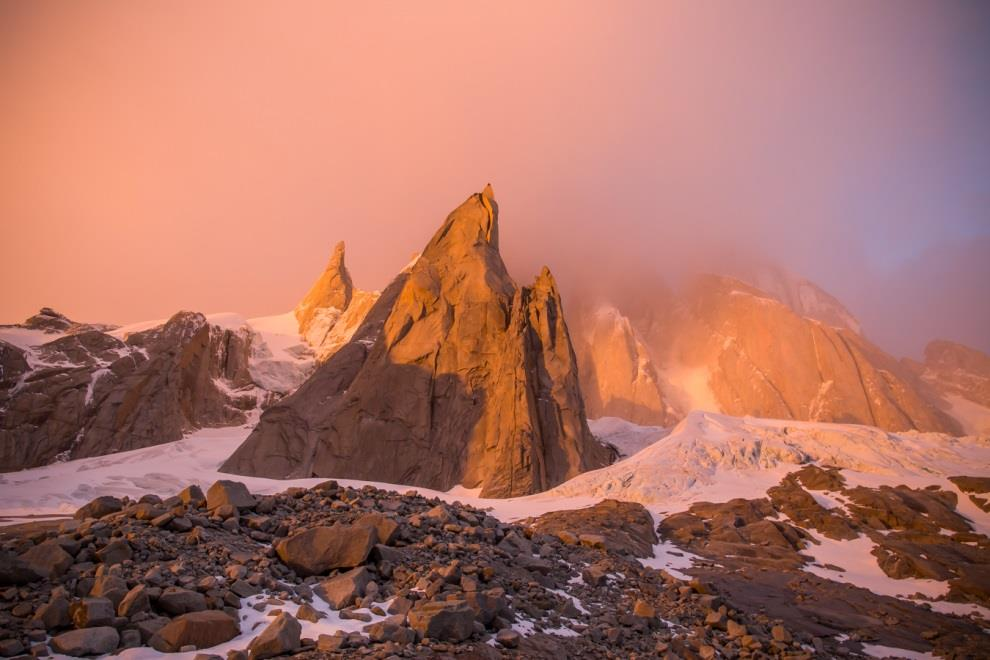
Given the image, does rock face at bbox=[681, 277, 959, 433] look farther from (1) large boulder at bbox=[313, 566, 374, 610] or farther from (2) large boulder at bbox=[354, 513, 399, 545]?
(1) large boulder at bbox=[313, 566, 374, 610]

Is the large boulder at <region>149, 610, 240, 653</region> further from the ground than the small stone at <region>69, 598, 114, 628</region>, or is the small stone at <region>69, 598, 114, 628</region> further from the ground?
the small stone at <region>69, 598, 114, 628</region>

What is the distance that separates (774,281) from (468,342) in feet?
368

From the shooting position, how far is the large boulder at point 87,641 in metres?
5.82

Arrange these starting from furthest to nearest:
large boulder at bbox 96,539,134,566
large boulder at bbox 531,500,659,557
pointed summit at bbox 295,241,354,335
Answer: pointed summit at bbox 295,241,354,335 → large boulder at bbox 531,500,659,557 → large boulder at bbox 96,539,134,566

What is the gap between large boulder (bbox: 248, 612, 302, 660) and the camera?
243 inches

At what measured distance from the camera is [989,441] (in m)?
37.4

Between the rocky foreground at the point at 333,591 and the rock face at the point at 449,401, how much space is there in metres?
29.8

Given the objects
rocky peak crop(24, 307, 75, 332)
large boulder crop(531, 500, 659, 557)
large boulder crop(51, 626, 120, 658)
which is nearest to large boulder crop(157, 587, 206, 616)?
large boulder crop(51, 626, 120, 658)

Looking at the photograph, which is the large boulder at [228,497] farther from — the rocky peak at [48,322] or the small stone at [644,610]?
the rocky peak at [48,322]

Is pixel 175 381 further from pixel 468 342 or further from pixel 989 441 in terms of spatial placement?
pixel 989 441

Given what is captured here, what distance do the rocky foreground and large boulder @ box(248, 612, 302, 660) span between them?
14mm

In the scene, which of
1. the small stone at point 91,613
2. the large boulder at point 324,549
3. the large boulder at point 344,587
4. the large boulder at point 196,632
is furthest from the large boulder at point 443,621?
the small stone at point 91,613

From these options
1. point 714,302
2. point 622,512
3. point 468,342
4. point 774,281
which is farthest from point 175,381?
point 774,281

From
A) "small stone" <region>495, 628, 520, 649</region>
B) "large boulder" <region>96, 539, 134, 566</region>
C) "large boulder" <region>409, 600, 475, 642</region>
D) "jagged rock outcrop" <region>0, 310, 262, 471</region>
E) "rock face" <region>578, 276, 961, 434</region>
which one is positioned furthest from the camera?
"rock face" <region>578, 276, 961, 434</region>
